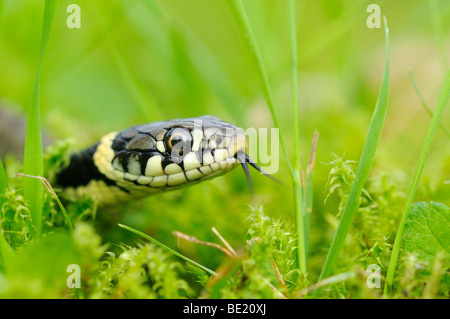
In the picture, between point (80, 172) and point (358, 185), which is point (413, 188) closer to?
point (358, 185)

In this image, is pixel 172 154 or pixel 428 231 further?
pixel 172 154

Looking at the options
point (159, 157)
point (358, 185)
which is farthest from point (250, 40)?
point (159, 157)

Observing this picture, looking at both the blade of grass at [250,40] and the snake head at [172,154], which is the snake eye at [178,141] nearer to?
the snake head at [172,154]

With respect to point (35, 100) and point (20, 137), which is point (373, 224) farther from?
point (20, 137)

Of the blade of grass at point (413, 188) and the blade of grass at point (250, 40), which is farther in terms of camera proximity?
the blade of grass at point (250, 40)

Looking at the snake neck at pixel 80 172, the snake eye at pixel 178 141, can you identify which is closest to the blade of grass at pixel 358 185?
the snake eye at pixel 178 141

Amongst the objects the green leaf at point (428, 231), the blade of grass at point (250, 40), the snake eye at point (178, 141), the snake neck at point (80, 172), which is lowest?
the green leaf at point (428, 231)

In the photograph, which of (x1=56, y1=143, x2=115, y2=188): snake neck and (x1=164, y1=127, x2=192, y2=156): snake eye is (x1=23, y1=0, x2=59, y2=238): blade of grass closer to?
(x1=164, y1=127, x2=192, y2=156): snake eye
